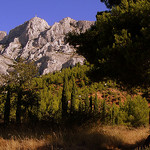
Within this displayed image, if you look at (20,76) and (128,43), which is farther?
(20,76)

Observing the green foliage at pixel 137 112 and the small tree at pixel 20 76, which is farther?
the green foliage at pixel 137 112

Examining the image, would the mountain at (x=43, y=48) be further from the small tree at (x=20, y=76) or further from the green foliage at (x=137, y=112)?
the small tree at (x=20, y=76)

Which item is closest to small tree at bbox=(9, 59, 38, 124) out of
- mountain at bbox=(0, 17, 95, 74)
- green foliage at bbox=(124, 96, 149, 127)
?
green foliage at bbox=(124, 96, 149, 127)

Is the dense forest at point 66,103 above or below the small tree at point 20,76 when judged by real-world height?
below

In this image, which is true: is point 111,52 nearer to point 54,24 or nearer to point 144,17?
point 144,17

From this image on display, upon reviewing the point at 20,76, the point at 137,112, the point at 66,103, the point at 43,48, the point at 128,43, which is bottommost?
the point at 137,112

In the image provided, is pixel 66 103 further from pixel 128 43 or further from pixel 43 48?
pixel 43 48

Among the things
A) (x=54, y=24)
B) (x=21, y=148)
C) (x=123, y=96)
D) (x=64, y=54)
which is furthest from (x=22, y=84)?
(x=54, y=24)

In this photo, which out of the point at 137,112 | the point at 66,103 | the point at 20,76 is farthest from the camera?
the point at 137,112

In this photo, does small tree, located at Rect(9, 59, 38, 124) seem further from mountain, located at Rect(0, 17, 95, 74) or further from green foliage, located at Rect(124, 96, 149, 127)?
mountain, located at Rect(0, 17, 95, 74)

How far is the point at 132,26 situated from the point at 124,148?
500 cm

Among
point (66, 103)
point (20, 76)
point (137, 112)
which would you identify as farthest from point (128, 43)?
point (137, 112)

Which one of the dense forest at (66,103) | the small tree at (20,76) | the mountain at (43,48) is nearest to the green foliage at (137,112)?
the dense forest at (66,103)

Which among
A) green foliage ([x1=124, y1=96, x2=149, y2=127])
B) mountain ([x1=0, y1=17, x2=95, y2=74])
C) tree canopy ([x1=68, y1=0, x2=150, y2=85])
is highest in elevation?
mountain ([x1=0, y1=17, x2=95, y2=74])
